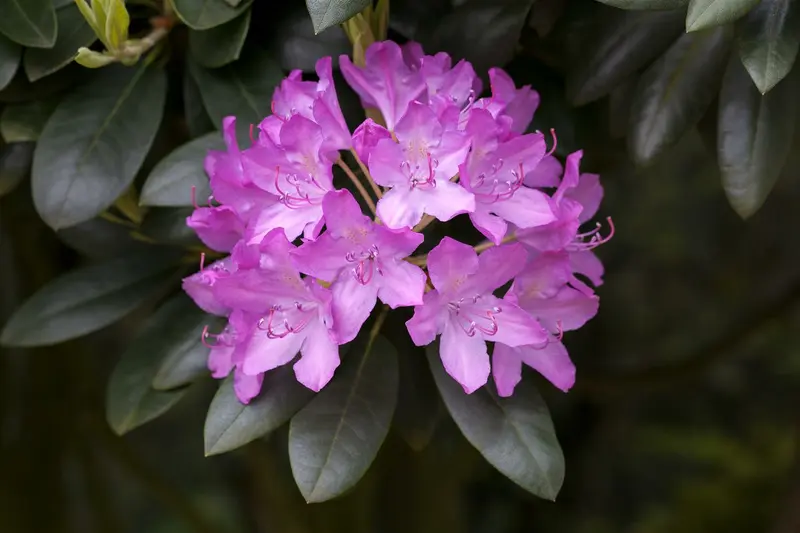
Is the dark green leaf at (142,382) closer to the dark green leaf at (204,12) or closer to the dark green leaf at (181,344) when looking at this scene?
the dark green leaf at (181,344)

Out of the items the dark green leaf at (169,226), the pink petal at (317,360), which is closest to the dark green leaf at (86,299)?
the dark green leaf at (169,226)

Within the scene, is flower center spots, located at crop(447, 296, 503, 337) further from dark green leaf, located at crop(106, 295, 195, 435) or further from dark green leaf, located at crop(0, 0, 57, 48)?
dark green leaf, located at crop(0, 0, 57, 48)

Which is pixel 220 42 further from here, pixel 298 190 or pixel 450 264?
pixel 450 264

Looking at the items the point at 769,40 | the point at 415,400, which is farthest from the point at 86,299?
the point at 769,40

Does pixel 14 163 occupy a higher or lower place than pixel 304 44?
lower

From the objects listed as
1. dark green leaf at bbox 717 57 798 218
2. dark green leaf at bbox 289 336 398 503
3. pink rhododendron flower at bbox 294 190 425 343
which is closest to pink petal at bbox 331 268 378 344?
pink rhododendron flower at bbox 294 190 425 343

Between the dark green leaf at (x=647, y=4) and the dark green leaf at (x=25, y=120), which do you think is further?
the dark green leaf at (x=25, y=120)

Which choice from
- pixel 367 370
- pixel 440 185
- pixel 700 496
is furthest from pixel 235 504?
pixel 440 185
